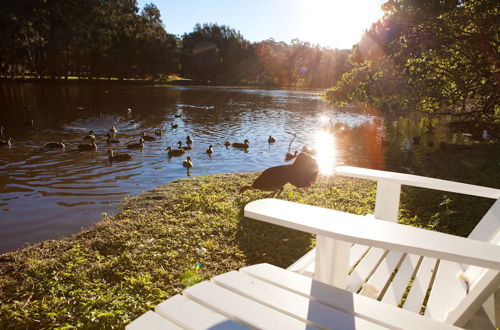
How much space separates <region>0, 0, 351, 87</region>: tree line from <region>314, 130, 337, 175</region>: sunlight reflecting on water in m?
38.5

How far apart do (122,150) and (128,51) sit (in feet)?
179

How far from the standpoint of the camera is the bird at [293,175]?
6211mm

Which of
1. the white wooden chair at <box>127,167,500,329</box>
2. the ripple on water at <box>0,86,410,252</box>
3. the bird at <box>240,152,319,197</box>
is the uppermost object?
the white wooden chair at <box>127,167,500,329</box>

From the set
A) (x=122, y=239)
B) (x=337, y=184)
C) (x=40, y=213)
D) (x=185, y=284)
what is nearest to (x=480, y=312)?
(x=185, y=284)

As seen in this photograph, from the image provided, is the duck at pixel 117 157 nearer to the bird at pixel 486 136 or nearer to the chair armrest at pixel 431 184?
the chair armrest at pixel 431 184

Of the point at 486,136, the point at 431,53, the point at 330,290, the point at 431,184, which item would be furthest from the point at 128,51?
the point at 330,290

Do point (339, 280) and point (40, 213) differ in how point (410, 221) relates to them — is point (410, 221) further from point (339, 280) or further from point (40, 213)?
point (40, 213)

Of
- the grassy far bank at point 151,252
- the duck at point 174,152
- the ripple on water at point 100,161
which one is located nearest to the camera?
the grassy far bank at point 151,252

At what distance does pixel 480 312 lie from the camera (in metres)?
2.50

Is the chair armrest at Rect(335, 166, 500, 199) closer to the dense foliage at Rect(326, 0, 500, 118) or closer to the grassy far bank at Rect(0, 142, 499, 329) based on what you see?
the grassy far bank at Rect(0, 142, 499, 329)

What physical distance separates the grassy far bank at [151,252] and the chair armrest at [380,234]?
219cm

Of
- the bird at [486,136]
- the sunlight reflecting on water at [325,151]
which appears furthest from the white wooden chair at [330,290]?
the bird at [486,136]

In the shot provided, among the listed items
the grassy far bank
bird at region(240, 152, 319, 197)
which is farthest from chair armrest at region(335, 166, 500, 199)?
bird at region(240, 152, 319, 197)

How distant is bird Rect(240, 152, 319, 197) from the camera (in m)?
6.21
